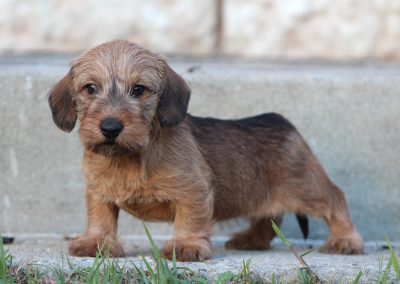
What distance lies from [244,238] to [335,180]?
2.86 feet

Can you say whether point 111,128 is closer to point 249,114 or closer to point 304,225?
point 304,225

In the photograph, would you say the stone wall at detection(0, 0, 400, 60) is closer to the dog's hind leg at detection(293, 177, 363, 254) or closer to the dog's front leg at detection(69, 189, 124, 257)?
the dog's hind leg at detection(293, 177, 363, 254)

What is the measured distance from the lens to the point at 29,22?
8.28 metres

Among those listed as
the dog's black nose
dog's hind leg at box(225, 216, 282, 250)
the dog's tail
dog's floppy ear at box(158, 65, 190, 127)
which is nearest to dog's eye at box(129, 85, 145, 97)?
dog's floppy ear at box(158, 65, 190, 127)

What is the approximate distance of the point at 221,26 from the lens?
8430mm

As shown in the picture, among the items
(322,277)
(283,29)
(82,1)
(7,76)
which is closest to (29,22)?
(82,1)

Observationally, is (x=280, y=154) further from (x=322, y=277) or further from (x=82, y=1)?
(x=82, y=1)

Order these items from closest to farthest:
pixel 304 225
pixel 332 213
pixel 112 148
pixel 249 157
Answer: pixel 112 148 → pixel 249 157 → pixel 332 213 → pixel 304 225

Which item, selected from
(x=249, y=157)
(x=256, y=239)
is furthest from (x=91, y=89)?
(x=256, y=239)

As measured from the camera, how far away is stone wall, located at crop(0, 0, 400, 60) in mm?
8250

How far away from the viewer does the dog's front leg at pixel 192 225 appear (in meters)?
5.48

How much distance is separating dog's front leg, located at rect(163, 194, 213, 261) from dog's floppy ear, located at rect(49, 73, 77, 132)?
2.51 ft

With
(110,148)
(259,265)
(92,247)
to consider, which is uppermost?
(110,148)

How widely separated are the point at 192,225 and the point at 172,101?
2.35 feet
